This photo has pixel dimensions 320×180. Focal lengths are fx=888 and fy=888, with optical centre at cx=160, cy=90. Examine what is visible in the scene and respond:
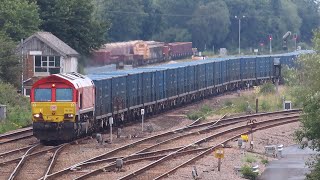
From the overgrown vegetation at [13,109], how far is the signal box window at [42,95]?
5056mm

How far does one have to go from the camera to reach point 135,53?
3319 inches

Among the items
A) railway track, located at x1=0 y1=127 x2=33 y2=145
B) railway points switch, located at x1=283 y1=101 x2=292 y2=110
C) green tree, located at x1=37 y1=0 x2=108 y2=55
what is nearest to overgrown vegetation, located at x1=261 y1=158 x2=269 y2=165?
railway track, located at x1=0 y1=127 x2=33 y2=145

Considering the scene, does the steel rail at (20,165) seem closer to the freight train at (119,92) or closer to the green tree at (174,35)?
the freight train at (119,92)

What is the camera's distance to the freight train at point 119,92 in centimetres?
3056

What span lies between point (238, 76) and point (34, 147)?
34978mm

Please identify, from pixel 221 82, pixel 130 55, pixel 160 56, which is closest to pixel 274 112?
pixel 221 82

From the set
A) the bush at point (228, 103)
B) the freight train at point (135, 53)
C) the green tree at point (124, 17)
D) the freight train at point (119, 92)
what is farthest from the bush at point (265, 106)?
the green tree at point (124, 17)

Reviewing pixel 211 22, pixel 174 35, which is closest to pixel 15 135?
pixel 211 22

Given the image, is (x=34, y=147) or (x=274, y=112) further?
(x=274, y=112)

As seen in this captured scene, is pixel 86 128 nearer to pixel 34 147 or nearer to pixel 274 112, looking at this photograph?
pixel 34 147

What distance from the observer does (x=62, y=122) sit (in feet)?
99.8

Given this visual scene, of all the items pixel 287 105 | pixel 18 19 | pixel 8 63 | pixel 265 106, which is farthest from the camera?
pixel 18 19

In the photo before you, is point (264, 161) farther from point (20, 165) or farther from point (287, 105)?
point (287, 105)

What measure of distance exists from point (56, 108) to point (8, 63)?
18443 mm
